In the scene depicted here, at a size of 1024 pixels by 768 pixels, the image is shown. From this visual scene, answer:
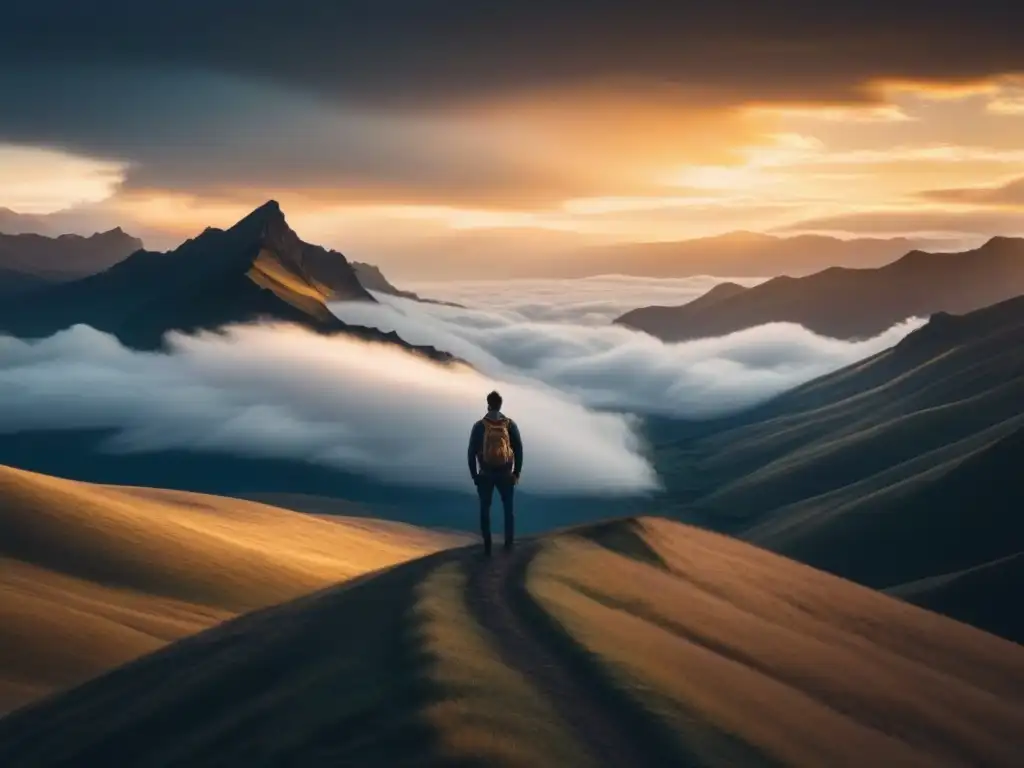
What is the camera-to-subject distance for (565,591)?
3712cm

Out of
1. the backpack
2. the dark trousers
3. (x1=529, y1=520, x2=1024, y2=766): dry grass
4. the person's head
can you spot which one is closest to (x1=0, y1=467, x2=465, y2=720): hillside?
the dark trousers

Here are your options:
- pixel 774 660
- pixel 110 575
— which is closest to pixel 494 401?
pixel 774 660

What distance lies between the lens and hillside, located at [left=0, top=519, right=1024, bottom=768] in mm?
25766

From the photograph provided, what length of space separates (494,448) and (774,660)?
463 inches

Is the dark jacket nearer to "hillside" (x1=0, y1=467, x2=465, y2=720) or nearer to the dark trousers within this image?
the dark trousers

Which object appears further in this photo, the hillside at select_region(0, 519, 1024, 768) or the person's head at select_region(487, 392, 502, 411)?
the person's head at select_region(487, 392, 502, 411)

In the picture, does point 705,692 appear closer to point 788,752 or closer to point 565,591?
point 788,752

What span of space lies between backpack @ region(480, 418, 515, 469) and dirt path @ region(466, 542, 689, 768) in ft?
13.0

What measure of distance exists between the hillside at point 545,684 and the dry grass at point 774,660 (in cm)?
12

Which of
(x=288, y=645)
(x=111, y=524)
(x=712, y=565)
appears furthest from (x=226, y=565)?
(x=288, y=645)

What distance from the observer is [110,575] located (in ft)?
376

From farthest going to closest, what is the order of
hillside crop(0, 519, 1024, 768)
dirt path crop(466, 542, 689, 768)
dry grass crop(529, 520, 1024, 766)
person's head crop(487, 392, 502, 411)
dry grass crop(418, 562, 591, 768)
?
person's head crop(487, 392, 502, 411) → dry grass crop(529, 520, 1024, 766) → hillside crop(0, 519, 1024, 768) → dirt path crop(466, 542, 689, 768) → dry grass crop(418, 562, 591, 768)

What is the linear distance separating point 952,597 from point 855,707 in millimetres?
139793

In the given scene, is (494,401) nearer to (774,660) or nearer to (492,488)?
(492,488)
